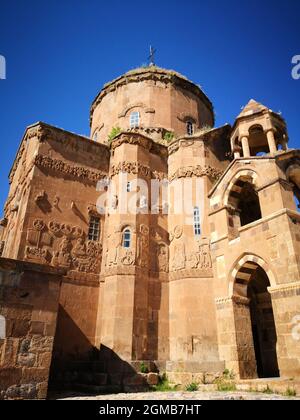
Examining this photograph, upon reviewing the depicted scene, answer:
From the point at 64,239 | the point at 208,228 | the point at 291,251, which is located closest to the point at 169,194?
the point at 208,228

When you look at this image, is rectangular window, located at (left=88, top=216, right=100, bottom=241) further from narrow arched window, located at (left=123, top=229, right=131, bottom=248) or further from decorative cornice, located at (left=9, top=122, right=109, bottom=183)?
decorative cornice, located at (left=9, top=122, right=109, bottom=183)

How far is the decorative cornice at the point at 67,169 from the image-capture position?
16.0 metres

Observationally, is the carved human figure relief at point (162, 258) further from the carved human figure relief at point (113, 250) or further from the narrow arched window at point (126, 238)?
the carved human figure relief at point (113, 250)

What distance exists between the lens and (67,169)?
1669 centimetres

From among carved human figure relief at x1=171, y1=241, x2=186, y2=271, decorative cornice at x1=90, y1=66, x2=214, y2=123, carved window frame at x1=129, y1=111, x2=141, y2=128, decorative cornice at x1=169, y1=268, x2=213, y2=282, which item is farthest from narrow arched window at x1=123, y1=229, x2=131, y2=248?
decorative cornice at x1=90, y1=66, x2=214, y2=123

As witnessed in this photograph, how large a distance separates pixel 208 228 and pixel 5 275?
1024 cm

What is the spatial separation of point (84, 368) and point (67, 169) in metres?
9.61

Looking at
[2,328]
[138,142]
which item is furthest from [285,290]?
[138,142]

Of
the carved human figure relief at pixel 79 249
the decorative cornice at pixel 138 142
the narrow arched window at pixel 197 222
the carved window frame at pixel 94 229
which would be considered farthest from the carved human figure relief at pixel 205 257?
the decorative cornice at pixel 138 142

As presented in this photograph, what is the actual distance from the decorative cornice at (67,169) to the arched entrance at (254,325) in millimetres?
9005

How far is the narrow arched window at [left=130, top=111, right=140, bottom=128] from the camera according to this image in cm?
2150

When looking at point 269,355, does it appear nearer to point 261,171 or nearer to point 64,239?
point 261,171

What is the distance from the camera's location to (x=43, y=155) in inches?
636

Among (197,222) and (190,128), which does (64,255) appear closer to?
(197,222)
